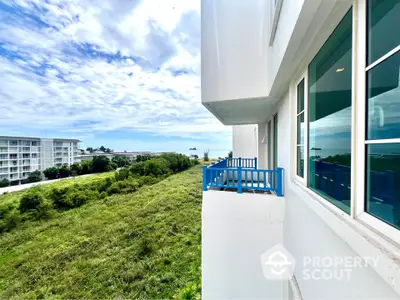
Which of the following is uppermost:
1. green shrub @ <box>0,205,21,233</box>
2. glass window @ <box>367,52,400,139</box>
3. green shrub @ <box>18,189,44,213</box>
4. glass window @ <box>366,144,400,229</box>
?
glass window @ <box>367,52,400,139</box>

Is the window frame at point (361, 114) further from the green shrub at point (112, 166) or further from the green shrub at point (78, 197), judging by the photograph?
the green shrub at point (112, 166)

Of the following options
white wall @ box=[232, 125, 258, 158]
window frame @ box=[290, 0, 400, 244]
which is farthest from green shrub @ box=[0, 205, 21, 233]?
window frame @ box=[290, 0, 400, 244]

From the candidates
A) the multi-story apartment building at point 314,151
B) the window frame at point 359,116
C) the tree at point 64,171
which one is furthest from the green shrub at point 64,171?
the window frame at point 359,116

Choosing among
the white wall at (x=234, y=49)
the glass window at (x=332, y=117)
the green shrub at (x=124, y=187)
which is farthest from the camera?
the green shrub at (x=124, y=187)

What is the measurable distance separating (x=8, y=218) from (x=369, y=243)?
1838 centimetres

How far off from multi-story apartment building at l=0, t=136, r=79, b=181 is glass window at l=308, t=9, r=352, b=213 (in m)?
25.5

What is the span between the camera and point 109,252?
32.1 ft

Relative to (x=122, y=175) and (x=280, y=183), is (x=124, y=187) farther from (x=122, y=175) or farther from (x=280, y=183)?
(x=280, y=183)

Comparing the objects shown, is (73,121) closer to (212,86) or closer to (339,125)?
(212,86)

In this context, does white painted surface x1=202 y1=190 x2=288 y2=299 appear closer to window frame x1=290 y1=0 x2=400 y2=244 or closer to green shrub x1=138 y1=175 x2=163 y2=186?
window frame x1=290 y1=0 x2=400 y2=244

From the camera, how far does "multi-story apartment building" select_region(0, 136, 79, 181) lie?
60.2 feet

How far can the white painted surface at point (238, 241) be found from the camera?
105 inches

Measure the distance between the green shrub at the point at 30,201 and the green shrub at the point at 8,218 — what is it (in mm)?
433

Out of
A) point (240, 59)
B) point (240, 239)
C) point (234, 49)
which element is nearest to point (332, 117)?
point (240, 59)
